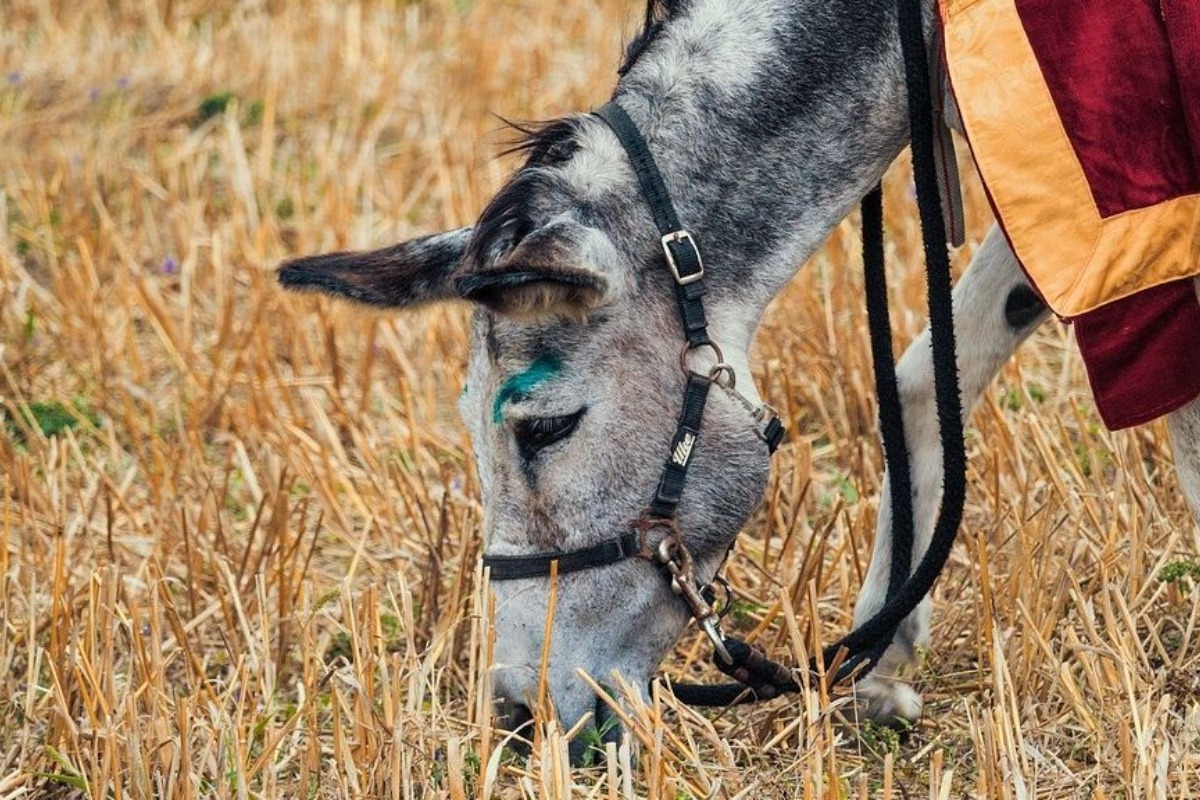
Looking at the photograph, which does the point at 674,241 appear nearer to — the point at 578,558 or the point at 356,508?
the point at 578,558

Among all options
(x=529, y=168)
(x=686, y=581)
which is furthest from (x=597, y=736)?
(x=529, y=168)

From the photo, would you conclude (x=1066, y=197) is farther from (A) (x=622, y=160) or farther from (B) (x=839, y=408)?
(B) (x=839, y=408)

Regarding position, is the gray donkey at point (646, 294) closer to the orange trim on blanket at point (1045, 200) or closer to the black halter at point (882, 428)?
the black halter at point (882, 428)

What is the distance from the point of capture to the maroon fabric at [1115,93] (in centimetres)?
264

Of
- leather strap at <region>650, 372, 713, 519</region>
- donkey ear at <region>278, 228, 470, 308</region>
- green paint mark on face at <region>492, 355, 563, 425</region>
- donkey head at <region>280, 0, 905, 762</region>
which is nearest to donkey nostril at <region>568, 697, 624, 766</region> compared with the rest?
donkey head at <region>280, 0, 905, 762</region>

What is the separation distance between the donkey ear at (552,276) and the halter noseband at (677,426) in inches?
5.0

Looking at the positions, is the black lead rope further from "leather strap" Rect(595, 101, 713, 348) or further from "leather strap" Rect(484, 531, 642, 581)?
"leather strap" Rect(595, 101, 713, 348)

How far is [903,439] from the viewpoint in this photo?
11.5 ft

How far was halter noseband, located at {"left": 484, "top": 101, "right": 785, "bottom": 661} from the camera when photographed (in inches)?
115

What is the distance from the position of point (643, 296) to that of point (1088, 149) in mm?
791

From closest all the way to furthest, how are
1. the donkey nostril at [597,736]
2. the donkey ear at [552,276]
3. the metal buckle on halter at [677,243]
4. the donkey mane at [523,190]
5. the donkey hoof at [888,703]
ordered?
the donkey ear at [552,276], the donkey mane at [523,190], the metal buckle on halter at [677,243], the donkey nostril at [597,736], the donkey hoof at [888,703]

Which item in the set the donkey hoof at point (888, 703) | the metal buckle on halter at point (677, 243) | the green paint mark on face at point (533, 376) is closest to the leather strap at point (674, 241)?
the metal buckle on halter at point (677, 243)

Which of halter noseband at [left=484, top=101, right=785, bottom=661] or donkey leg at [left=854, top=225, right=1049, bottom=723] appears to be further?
donkey leg at [left=854, top=225, right=1049, bottom=723]

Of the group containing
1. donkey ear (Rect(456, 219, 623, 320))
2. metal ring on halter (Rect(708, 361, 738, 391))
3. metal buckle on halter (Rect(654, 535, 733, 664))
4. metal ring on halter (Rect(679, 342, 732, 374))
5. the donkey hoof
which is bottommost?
the donkey hoof
